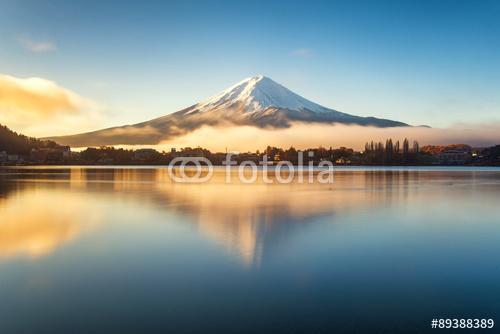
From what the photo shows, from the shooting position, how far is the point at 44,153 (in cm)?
12075

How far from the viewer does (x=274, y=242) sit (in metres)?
7.36

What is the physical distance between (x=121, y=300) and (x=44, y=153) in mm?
130853

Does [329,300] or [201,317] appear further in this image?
[329,300]

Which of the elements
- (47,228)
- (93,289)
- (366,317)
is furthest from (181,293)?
(47,228)

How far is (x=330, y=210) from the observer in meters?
12.5

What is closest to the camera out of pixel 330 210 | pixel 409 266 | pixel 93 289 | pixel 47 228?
pixel 93 289

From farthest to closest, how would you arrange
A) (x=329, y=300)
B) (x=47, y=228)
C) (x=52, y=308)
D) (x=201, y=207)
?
(x=201, y=207), (x=47, y=228), (x=329, y=300), (x=52, y=308)

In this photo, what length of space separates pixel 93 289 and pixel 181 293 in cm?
103

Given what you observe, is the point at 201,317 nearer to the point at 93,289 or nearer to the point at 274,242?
the point at 93,289

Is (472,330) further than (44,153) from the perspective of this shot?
No

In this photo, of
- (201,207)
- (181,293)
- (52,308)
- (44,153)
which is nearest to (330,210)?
(201,207)

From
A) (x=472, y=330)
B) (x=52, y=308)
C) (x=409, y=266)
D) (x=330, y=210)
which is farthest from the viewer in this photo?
(x=330, y=210)

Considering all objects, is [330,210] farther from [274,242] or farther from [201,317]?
[201,317]

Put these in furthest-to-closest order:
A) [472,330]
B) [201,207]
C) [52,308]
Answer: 1. [201,207]
2. [52,308]
3. [472,330]
